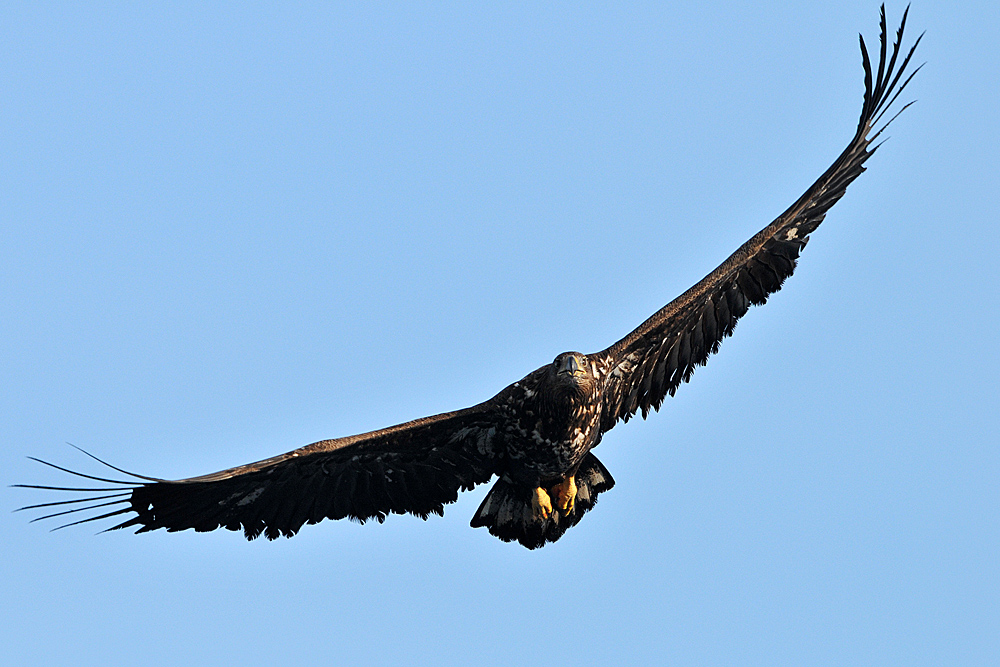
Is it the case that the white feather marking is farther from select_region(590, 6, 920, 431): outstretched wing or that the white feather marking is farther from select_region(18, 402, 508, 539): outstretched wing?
select_region(590, 6, 920, 431): outstretched wing

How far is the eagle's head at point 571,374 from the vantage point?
43.1 ft

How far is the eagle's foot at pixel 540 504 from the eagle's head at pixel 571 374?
1.25 meters

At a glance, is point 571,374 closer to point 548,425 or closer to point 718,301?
point 548,425

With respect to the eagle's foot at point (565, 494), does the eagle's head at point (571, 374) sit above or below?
above

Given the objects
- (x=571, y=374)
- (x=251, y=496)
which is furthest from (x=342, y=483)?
(x=571, y=374)

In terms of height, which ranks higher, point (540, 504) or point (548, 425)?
point (548, 425)

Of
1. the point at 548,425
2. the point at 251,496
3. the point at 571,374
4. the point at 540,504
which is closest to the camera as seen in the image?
the point at 571,374

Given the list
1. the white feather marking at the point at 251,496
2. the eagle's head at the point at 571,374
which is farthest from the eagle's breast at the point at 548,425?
the white feather marking at the point at 251,496

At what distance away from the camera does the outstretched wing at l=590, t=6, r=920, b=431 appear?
1366 cm

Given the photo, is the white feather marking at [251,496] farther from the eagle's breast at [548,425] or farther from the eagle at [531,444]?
the eagle's breast at [548,425]

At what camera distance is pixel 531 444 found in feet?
44.2

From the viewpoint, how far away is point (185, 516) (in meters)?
13.5

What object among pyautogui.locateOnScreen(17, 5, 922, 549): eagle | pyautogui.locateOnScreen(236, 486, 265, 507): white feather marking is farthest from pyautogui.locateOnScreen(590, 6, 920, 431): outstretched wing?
pyautogui.locateOnScreen(236, 486, 265, 507): white feather marking

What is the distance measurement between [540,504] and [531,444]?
812 mm
